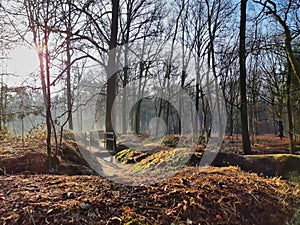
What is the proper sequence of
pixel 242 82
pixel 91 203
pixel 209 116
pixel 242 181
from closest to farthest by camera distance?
pixel 91 203
pixel 242 181
pixel 242 82
pixel 209 116

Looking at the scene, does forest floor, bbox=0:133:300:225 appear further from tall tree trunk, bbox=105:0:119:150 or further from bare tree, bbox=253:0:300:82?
tall tree trunk, bbox=105:0:119:150

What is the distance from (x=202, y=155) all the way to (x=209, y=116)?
1793cm

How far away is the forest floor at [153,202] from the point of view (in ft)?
6.18

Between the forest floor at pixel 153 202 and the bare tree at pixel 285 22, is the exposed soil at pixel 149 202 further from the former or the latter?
the bare tree at pixel 285 22

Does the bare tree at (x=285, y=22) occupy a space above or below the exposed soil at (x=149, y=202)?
above

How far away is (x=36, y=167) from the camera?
Answer: 462cm

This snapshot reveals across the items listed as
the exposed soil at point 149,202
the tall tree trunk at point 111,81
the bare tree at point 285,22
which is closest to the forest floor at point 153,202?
the exposed soil at point 149,202

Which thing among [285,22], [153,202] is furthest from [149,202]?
[285,22]

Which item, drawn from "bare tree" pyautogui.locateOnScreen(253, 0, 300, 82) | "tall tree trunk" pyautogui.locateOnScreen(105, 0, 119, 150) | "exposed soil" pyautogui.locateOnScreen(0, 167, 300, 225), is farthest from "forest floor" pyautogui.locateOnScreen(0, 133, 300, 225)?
"tall tree trunk" pyautogui.locateOnScreen(105, 0, 119, 150)

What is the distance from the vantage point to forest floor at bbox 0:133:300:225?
1882 mm

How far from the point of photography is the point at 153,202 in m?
2.11

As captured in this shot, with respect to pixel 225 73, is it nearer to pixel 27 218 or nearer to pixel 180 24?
pixel 180 24

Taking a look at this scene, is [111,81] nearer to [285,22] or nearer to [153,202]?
[285,22]

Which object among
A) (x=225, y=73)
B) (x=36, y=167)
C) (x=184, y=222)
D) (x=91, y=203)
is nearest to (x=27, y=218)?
(x=91, y=203)
